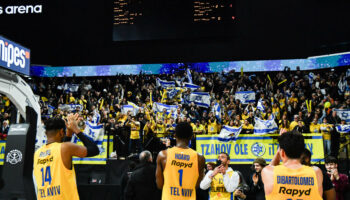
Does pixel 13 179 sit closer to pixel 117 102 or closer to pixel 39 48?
pixel 117 102

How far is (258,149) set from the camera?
11.9m

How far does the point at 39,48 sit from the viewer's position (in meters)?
27.1

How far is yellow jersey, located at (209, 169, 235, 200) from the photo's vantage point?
704 centimetres

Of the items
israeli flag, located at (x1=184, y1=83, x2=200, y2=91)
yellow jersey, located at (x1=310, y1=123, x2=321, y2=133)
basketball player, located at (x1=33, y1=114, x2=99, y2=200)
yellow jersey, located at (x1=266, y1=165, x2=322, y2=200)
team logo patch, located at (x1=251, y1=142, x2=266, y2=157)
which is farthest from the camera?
israeli flag, located at (x1=184, y1=83, x2=200, y2=91)

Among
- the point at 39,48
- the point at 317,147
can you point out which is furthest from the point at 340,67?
the point at 39,48

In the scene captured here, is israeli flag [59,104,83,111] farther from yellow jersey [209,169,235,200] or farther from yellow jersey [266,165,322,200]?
yellow jersey [266,165,322,200]

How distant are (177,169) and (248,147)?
7334 millimetres

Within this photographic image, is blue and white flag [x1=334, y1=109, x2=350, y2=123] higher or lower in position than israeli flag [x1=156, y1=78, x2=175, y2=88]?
lower

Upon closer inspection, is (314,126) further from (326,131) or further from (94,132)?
(94,132)

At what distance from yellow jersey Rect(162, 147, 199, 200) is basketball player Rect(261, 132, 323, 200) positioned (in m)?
1.80

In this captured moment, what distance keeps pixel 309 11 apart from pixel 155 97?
11.8 meters

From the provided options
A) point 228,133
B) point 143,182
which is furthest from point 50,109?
point 143,182

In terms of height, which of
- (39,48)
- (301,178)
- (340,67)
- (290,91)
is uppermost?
(39,48)

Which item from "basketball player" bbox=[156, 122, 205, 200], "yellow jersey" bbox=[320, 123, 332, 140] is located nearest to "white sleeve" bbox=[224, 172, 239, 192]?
"basketball player" bbox=[156, 122, 205, 200]
